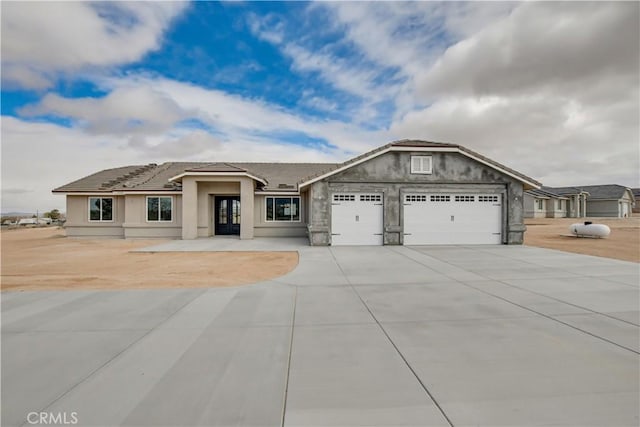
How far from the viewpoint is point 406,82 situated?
16.8m

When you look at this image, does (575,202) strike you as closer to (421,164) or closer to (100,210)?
(421,164)

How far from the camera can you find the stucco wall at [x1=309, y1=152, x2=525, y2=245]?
14.2 meters

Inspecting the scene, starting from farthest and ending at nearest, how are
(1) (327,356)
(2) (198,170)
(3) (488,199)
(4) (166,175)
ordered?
(4) (166,175), (2) (198,170), (3) (488,199), (1) (327,356)

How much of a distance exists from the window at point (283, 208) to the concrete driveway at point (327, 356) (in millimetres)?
11669

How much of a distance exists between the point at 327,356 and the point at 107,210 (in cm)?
2027

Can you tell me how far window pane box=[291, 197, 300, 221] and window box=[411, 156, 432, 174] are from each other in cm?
728

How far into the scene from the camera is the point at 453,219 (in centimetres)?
1466

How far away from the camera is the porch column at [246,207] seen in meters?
16.8

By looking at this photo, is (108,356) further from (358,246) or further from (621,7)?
(621,7)

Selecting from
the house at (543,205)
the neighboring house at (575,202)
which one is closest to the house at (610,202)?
the neighboring house at (575,202)

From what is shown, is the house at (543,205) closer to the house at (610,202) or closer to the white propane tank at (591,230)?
the house at (610,202)

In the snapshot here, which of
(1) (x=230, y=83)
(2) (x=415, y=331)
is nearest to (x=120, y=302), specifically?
(2) (x=415, y=331)

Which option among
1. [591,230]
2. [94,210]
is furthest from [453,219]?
[94,210]

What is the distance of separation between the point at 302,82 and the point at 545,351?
1954 cm
